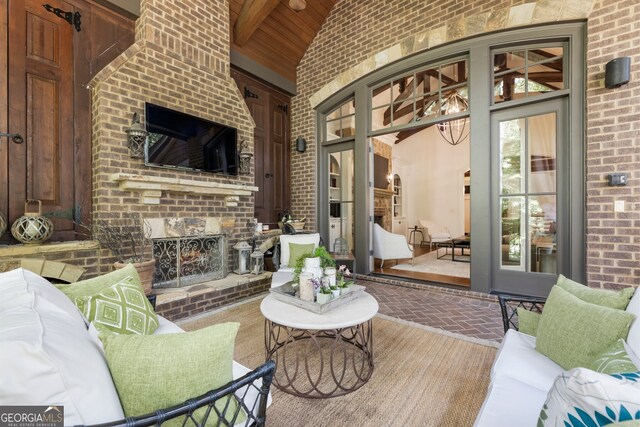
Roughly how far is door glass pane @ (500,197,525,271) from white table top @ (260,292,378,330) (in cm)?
235

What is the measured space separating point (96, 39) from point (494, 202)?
4.88 m

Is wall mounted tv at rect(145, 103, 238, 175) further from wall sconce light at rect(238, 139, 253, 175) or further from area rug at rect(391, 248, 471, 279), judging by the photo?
area rug at rect(391, 248, 471, 279)

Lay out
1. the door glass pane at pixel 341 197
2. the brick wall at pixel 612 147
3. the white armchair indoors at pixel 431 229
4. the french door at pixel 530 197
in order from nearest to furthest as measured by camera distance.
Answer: the brick wall at pixel 612 147, the french door at pixel 530 197, the door glass pane at pixel 341 197, the white armchair indoors at pixel 431 229

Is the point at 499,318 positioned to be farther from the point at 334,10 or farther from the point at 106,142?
the point at 334,10

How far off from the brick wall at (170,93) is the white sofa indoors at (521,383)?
338 cm

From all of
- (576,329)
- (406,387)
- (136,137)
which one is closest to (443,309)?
(406,387)

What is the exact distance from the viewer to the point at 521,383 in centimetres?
125

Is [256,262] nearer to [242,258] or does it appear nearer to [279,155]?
[242,258]

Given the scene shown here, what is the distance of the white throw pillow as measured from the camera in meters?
0.58

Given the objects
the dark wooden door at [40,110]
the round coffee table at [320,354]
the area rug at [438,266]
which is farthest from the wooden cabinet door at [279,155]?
the round coffee table at [320,354]

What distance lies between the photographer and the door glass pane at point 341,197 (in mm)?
4801

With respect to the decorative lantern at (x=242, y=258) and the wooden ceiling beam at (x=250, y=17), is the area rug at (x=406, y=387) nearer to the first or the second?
the decorative lantern at (x=242, y=258)

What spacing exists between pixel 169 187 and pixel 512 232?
4080 millimetres

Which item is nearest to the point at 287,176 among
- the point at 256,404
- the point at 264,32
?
the point at 264,32
